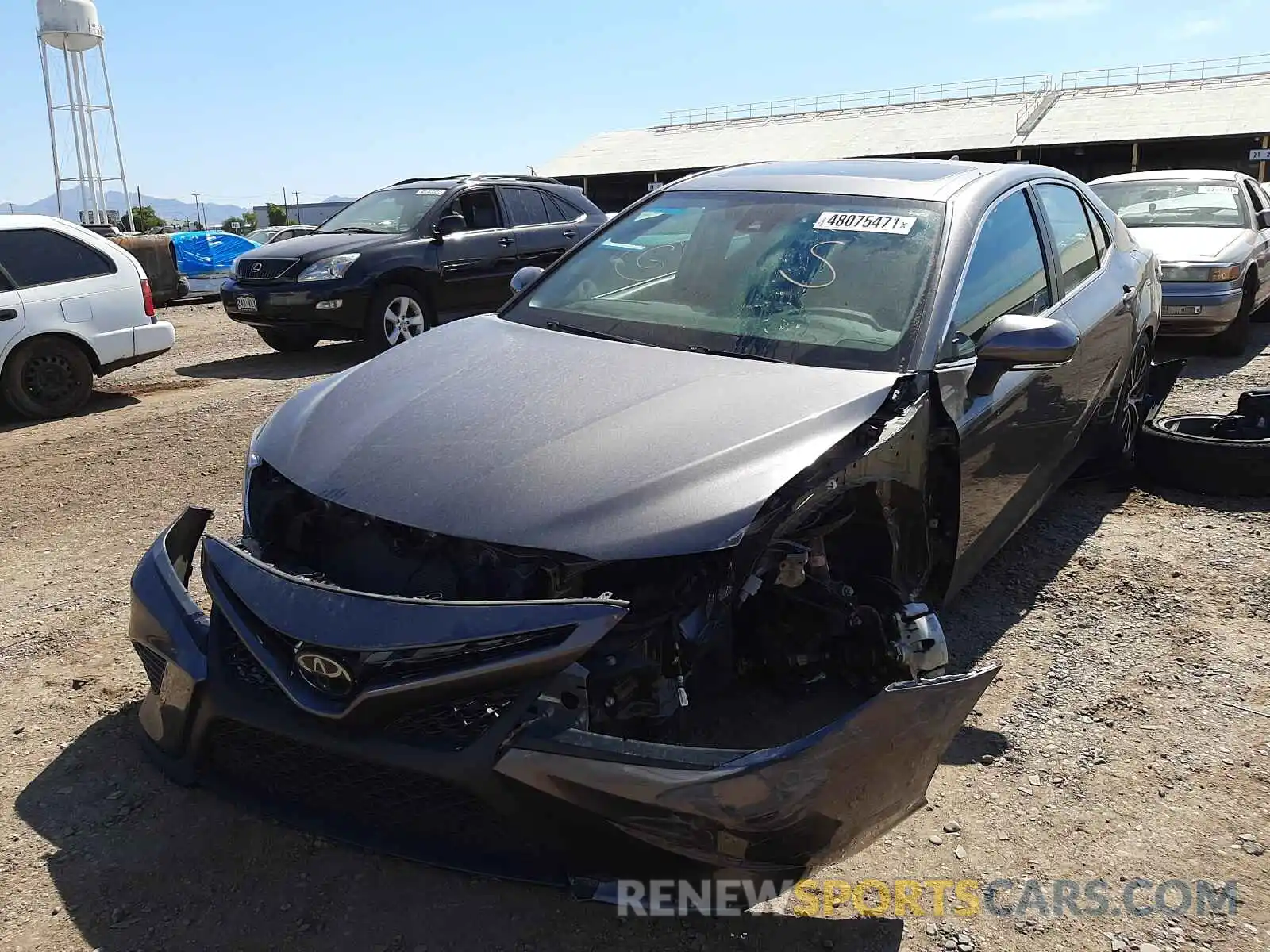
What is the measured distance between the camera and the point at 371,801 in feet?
7.27

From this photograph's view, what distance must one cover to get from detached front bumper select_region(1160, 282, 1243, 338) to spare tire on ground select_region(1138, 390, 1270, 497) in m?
2.62

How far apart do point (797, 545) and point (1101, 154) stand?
149 ft

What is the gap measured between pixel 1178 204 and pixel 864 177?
7132 mm

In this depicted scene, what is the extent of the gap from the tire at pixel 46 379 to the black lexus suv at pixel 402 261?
187 centimetres

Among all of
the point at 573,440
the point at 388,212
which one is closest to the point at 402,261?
the point at 388,212

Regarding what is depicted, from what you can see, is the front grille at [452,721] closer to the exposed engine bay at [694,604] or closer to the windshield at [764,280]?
the exposed engine bay at [694,604]

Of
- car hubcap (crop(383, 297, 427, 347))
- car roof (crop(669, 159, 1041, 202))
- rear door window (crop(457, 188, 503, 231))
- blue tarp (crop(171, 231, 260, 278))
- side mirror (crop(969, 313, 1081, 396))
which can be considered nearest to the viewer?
side mirror (crop(969, 313, 1081, 396))

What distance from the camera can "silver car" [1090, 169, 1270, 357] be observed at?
8.05m

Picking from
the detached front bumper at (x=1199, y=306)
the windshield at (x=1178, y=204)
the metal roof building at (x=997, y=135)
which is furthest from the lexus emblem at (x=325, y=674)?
the metal roof building at (x=997, y=135)

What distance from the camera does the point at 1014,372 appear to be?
346 cm

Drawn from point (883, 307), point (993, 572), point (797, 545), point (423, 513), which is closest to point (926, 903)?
point (797, 545)

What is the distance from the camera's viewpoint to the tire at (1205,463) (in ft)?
16.5

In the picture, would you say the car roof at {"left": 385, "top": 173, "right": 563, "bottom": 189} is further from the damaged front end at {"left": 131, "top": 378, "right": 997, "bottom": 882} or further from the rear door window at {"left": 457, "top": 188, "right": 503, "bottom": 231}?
the damaged front end at {"left": 131, "top": 378, "right": 997, "bottom": 882}

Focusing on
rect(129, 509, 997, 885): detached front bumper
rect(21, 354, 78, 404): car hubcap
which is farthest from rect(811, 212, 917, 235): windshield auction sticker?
rect(21, 354, 78, 404): car hubcap
